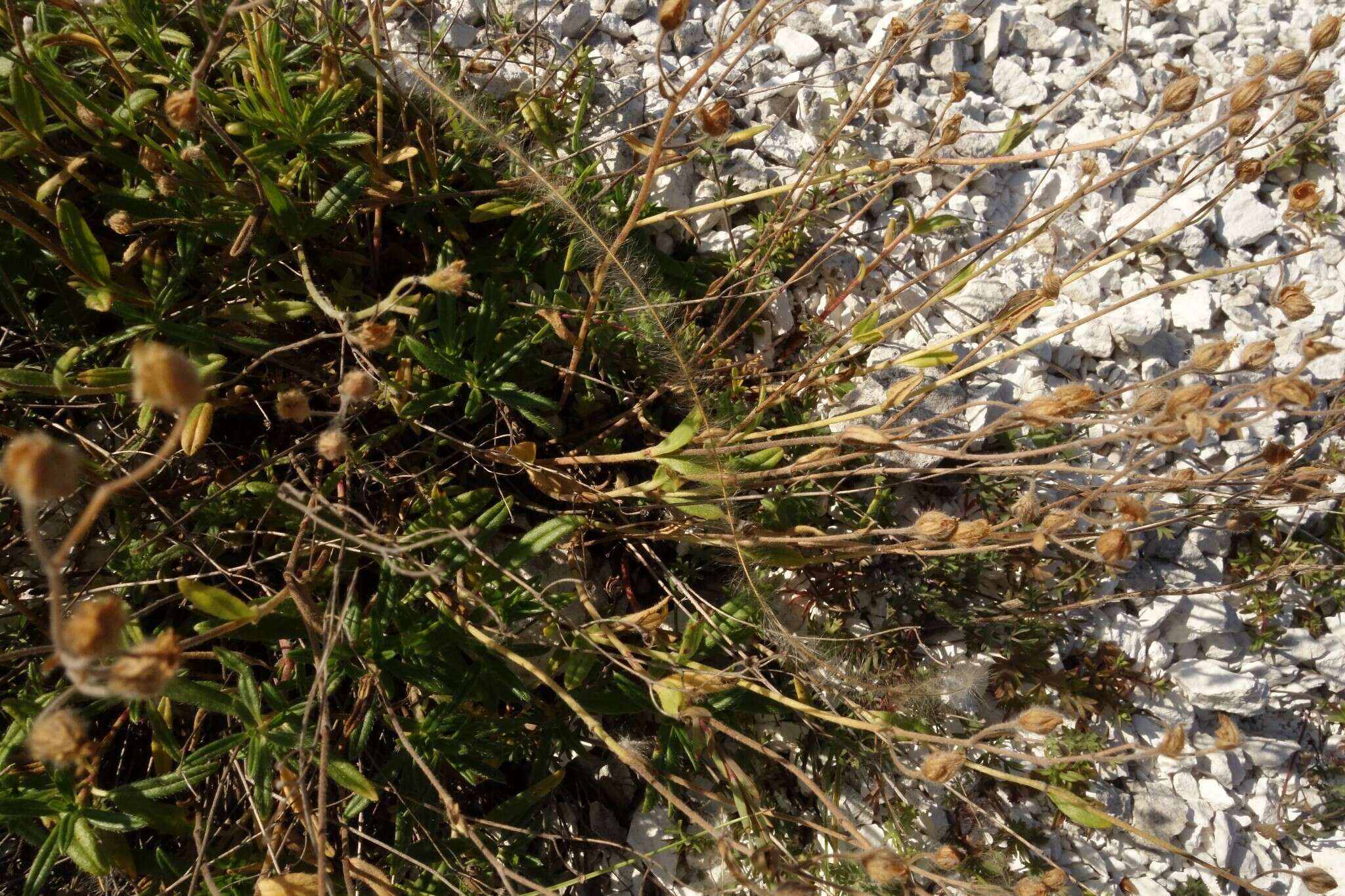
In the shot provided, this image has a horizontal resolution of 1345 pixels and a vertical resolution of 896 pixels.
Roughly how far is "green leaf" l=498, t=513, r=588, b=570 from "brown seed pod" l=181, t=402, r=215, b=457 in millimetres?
593

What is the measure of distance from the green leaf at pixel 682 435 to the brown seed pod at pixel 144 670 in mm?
980

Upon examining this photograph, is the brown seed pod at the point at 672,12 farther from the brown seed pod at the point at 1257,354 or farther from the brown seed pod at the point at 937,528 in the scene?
the brown seed pod at the point at 1257,354

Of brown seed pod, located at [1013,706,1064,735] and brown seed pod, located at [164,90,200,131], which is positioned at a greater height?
brown seed pod, located at [164,90,200,131]

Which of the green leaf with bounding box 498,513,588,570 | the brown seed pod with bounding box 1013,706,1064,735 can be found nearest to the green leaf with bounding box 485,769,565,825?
the green leaf with bounding box 498,513,588,570

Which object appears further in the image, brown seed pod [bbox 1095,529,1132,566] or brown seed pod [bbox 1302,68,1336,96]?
brown seed pod [bbox 1302,68,1336,96]

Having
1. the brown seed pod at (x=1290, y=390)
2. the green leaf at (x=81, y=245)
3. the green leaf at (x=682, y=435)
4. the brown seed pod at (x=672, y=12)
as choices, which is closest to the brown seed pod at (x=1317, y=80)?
the brown seed pod at (x=1290, y=390)

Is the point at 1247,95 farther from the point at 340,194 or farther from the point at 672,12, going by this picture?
the point at 340,194

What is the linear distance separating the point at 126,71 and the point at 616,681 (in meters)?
1.62

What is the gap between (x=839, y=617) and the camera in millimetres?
2223

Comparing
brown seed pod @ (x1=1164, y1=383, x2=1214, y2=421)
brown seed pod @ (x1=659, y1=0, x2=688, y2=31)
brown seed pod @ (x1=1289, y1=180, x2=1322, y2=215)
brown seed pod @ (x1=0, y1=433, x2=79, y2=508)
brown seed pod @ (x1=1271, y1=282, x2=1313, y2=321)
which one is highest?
brown seed pod @ (x1=659, y1=0, x2=688, y2=31)

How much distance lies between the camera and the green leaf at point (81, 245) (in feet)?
5.41

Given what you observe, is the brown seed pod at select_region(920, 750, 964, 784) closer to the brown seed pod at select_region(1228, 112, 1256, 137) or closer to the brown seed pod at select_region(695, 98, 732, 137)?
the brown seed pod at select_region(695, 98, 732, 137)

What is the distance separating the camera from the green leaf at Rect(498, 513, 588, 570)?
1803 mm

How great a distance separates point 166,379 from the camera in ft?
2.54
